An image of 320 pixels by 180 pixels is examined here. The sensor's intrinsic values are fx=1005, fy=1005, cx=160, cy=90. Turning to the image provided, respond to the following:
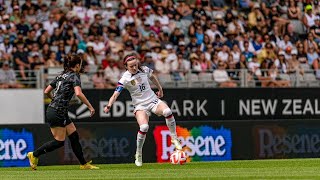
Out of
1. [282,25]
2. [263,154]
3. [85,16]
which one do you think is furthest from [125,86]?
[282,25]

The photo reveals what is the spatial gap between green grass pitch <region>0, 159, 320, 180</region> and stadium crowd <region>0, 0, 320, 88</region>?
762cm

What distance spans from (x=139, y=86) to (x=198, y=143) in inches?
131

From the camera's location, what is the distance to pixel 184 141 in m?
21.7

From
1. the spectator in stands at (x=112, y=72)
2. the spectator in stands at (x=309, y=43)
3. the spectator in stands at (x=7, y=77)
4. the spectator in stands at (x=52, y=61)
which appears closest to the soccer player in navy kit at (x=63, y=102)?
the spectator in stands at (x=7, y=77)

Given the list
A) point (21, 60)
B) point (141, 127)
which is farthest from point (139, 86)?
point (21, 60)

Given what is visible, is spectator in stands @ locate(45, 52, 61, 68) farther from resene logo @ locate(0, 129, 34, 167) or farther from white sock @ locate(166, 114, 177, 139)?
white sock @ locate(166, 114, 177, 139)

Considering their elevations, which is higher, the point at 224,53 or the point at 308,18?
the point at 308,18

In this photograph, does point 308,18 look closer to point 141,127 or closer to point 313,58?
point 313,58

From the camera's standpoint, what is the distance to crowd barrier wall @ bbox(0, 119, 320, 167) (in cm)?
A: 2116

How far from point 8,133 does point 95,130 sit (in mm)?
1859

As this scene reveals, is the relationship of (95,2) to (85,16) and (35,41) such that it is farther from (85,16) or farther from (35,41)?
(35,41)

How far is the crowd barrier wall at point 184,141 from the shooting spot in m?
21.2

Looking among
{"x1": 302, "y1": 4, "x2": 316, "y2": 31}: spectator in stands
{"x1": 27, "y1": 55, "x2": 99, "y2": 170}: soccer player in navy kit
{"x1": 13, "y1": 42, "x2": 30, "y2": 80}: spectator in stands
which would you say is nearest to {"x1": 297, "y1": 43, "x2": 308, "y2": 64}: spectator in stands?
{"x1": 302, "y1": 4, "x2": 316, "y2": 31}: spectator in stands

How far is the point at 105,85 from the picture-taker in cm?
2684
